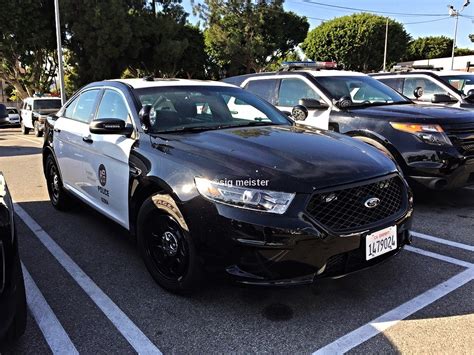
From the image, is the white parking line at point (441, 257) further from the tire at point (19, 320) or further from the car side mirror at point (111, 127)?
the tire at point (19, 320)

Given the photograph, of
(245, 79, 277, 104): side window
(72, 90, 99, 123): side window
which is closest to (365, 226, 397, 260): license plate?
(72, 90, 99, 123): side window

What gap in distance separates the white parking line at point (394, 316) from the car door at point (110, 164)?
197 centimetres

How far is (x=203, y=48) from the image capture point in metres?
40.6

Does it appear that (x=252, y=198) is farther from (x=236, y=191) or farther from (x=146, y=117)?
(x=146, y=117)

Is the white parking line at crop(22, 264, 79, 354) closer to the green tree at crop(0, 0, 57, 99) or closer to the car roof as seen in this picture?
the car roof

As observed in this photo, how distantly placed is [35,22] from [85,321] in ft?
89.6

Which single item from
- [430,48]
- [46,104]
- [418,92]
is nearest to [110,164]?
[418,92]

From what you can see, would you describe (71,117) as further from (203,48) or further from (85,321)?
(203,48)

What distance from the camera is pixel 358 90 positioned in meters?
6.61

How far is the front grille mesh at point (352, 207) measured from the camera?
276cm

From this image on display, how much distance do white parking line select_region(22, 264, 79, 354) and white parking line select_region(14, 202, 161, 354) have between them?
0.30 meters

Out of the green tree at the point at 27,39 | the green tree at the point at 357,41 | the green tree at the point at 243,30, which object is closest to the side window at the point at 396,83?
the green tree at the point at 27,39

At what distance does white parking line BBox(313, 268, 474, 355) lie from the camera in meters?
2.66

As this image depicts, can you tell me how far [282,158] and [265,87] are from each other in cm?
446
